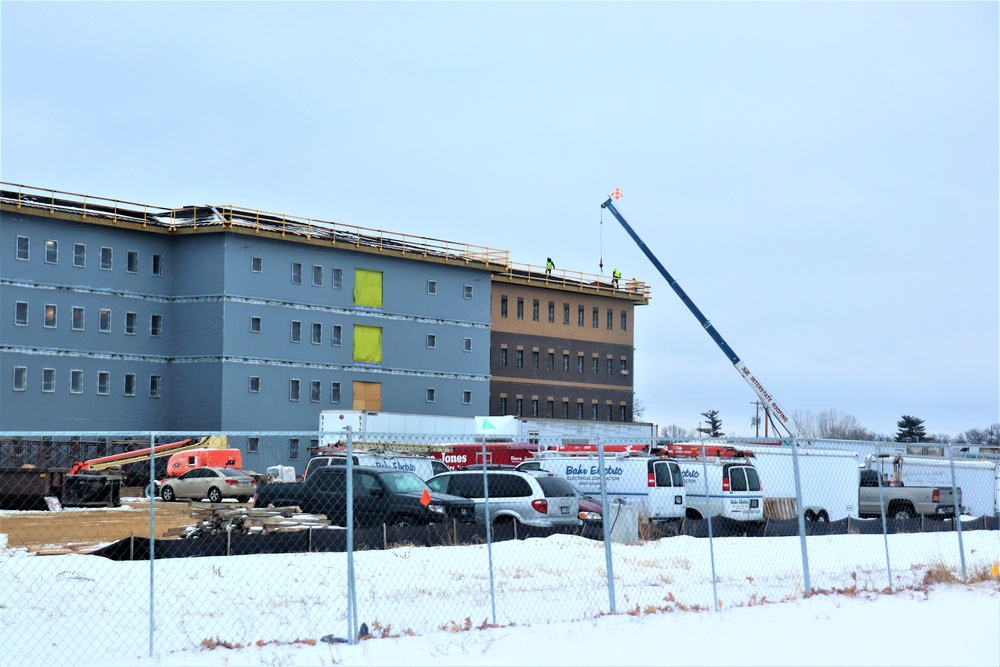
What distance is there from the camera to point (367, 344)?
72312 millimetres

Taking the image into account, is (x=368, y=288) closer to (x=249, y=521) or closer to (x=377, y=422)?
(x=377, y=422)

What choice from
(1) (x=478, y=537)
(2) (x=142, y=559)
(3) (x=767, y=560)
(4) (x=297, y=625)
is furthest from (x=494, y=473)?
(4) (x=297, y=625)

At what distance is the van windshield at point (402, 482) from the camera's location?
24.2m

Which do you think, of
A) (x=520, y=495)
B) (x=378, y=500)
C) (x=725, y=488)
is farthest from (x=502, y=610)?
(x=725, y=488)

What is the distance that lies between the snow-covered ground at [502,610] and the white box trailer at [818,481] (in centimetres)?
1218

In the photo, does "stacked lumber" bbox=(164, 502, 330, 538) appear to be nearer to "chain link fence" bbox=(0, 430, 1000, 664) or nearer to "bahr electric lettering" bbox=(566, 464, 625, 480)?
"chain link fence" bbox=(0, 430, 1000, 664)

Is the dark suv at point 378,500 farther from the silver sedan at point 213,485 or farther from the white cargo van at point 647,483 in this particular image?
the silver sedan at point 213,485

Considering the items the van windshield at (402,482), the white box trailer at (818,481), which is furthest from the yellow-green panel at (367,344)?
the van windshield at (402,482)

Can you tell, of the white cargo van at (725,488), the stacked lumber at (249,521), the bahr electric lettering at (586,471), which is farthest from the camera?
the white cargo van at (725,488)

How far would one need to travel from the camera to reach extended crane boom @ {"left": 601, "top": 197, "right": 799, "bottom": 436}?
66250 mm

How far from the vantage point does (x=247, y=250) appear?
66.7 metres

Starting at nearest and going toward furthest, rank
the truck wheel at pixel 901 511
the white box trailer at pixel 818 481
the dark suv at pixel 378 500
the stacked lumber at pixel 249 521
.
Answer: the stacked lumber at pixel 249 521 < the dark suv at pixel 378 500 < the white box trailer at pixel 818 481 < the truck wheel at pixel 901 511

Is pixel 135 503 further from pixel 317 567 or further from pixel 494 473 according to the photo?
pixel 317 567

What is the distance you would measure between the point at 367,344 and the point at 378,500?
160ft
